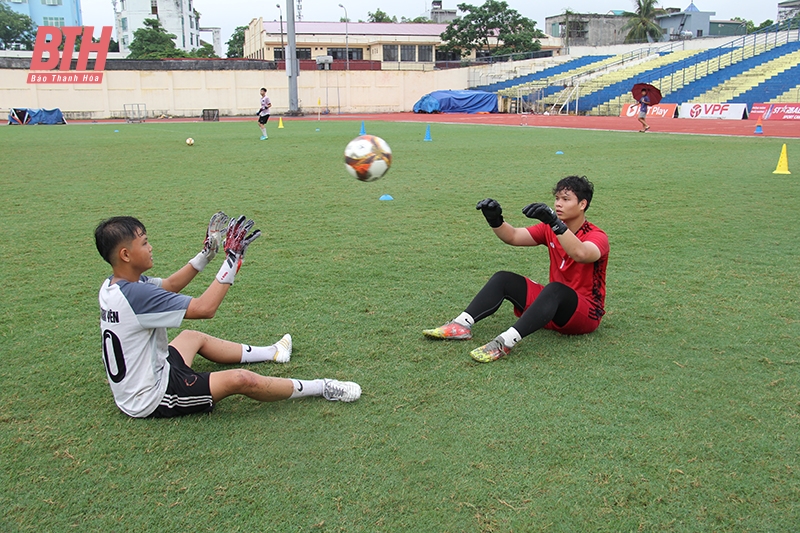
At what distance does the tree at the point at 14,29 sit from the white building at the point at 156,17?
12.5 meters

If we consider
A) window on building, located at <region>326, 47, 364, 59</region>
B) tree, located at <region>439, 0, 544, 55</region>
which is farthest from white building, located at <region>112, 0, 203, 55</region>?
tree, located at <region>439, 0, 544, 55</region>

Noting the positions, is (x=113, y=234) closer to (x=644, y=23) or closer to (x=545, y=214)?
(x=545, y=214)

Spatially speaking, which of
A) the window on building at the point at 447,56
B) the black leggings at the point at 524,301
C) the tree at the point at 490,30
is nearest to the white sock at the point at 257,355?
the black leggings at the point at 524,301

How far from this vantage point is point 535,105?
4428cm

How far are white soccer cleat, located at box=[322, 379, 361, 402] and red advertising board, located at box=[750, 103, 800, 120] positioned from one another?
3241 centimetres

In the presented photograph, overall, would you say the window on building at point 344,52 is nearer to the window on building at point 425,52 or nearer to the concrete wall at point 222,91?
the window on building at point 425,52

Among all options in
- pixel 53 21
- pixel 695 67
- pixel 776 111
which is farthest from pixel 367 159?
pixel 53 21

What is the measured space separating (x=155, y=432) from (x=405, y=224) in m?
5.37

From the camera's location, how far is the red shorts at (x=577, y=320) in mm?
4359

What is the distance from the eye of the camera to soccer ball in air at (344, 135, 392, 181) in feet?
18.9

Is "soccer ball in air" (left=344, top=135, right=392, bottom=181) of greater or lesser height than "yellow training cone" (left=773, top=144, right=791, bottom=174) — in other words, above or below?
above

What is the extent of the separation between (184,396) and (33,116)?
41.0m

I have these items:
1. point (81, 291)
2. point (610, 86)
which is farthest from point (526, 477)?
point (610, 86)

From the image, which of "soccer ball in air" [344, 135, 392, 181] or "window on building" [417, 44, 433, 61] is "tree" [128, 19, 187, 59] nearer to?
"window on building" [417, 44, 433, 61]
